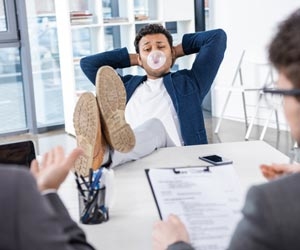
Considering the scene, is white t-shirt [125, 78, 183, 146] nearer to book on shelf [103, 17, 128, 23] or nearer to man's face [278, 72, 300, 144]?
man's face [278, 72, 300, 144]

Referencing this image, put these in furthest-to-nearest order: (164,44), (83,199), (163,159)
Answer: (164,44), (163,159), (83,199)

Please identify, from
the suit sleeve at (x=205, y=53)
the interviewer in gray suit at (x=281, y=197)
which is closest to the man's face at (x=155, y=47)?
the suit sleeve at (x=205, y=53)

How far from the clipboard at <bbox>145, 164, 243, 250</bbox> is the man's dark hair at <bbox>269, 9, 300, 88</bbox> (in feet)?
1.52

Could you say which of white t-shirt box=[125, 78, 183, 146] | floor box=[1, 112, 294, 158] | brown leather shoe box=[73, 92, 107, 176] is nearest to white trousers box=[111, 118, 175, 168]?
brown leather shoe box=[73, 92, 107, 176]

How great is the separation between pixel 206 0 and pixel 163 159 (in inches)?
156

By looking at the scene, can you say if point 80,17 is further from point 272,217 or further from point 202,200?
point 272,217

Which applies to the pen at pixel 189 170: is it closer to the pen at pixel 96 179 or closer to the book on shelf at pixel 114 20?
the pen at pixel 96 179

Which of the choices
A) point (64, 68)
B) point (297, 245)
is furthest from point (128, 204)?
point (64, 68)

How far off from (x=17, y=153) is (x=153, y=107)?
1.16 m

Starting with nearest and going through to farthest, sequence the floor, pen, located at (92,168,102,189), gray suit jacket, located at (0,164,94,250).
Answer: gray suit jacket, located at (0,164,94,250) → pen, located at (92,168,102,189) → the floor

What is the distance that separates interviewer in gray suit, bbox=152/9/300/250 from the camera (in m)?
0.71

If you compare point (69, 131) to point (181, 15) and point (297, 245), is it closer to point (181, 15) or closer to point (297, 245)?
point (181, 15)

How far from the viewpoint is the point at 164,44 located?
2416 mm

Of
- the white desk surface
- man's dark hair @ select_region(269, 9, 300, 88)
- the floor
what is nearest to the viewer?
man's dark hair @ select_region(269, 9, 300, 88)
